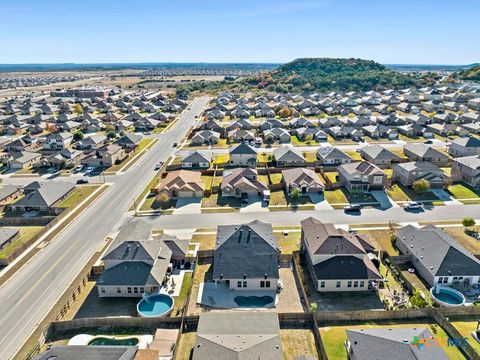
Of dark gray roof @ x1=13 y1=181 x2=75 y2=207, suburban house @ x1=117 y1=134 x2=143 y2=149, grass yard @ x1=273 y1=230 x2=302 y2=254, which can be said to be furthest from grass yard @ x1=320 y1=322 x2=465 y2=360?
suburban house @ x1=117 y1=134 x2=143 y2=149

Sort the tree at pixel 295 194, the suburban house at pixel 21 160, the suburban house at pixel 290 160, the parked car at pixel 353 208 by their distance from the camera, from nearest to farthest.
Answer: the parked car at pixel 353 208
the tree at pixel 295 194
the suburban house at pixel 290 160
the suburban house at pixel 21 160

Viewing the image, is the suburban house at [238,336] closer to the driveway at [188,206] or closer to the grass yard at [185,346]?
the grass yard at [185,346]

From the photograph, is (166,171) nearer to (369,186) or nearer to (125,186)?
(125,186)

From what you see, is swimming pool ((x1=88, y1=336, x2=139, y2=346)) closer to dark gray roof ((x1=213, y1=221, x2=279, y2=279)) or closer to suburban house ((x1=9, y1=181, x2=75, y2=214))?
dark gray roof ((x1=213, y1=221, x2=279, y2=279))

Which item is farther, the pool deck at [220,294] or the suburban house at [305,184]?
the suburban house at [305,184]

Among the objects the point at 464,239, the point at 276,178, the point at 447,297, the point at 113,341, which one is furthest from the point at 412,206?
the point at 113,341

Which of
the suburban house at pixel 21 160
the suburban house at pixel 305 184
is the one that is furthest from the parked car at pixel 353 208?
the suburban house at pixel 21 160
